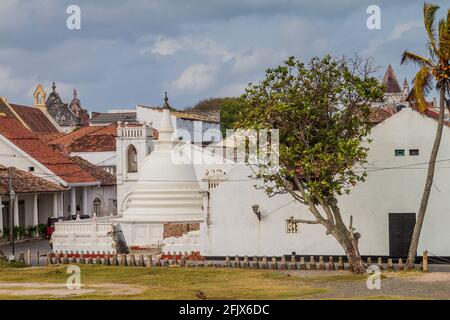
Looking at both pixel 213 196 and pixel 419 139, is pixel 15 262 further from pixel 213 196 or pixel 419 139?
pixel 419 139

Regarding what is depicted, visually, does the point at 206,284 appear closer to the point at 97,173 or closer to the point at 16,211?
the point at 16,211

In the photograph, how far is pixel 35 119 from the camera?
3656 inches

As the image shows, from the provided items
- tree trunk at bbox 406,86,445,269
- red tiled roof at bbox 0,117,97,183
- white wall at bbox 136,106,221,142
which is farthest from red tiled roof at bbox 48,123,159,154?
tree trunk at bbox 406,86,445,269

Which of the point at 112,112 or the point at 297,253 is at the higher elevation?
the point at 112,112

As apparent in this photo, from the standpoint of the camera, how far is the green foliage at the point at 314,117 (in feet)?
120

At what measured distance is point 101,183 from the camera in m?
68.0

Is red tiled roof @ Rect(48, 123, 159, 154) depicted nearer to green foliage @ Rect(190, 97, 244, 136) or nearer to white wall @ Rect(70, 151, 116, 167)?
white wall @ Rect(70, 151, 116, 167)

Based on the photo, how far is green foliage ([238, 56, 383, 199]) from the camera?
120ft

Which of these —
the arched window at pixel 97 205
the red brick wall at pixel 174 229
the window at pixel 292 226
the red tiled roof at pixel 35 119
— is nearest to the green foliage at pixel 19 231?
the red brick wall at pixel 174 229

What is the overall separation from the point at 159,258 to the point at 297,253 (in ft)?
20.8

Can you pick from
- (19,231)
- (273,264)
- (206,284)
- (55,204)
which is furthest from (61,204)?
(206,284)

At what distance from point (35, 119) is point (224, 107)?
31.3 m

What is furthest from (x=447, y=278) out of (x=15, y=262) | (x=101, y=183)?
(x=101, y=183)

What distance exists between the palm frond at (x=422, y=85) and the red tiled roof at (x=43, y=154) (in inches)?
1227
